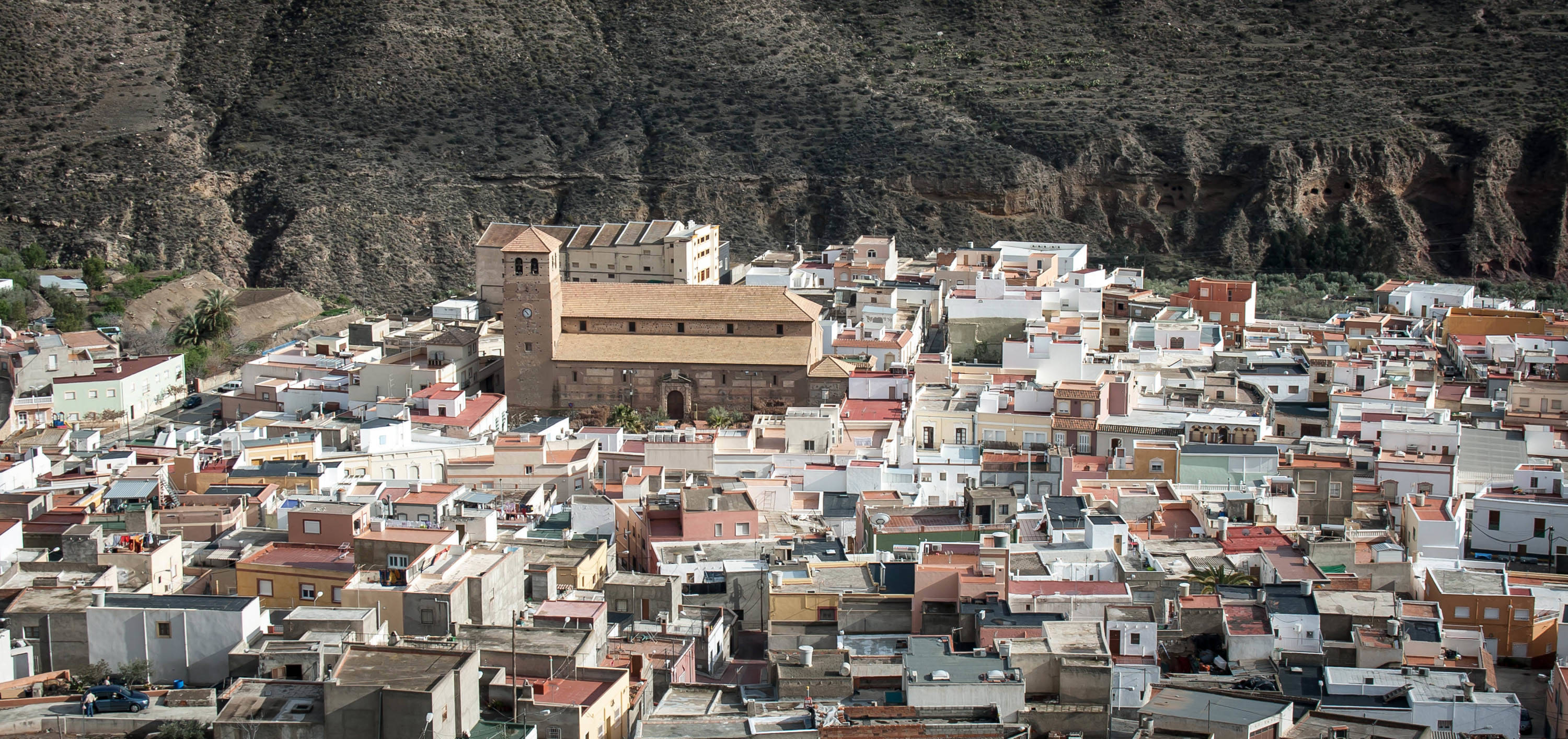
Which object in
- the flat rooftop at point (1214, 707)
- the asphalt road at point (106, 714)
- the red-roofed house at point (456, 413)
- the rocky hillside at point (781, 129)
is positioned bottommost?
the flat rooftop at point (1214, 707)

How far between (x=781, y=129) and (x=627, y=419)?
111 ft

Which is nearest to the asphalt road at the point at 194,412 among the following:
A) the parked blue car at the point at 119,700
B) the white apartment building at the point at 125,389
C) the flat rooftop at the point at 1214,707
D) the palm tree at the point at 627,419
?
the white apartment building at the point at 125,389

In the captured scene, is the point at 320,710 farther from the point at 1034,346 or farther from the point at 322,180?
the point at 322,180

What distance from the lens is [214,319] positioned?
5834 cm

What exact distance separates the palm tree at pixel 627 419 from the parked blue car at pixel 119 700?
72.1 ft

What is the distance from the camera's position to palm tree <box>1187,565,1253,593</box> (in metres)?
30.3

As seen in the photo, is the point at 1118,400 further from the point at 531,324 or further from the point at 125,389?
the point at 125,389

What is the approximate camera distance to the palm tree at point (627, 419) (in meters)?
45.7

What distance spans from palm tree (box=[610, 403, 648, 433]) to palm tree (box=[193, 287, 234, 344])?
17.6 meters

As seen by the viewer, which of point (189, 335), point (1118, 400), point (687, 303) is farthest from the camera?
point (189, 335)

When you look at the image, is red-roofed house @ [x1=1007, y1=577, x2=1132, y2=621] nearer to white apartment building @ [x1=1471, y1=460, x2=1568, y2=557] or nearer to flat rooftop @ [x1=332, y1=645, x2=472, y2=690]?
flat rooftop @ [x1=332, y1=645, x2=472, y2=690]

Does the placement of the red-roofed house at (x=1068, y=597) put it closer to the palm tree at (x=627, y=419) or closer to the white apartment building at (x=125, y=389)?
the palm tree at (x=627, y=419)

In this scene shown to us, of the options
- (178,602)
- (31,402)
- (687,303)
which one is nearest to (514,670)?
(178,602)

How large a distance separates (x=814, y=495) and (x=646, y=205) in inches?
1493
